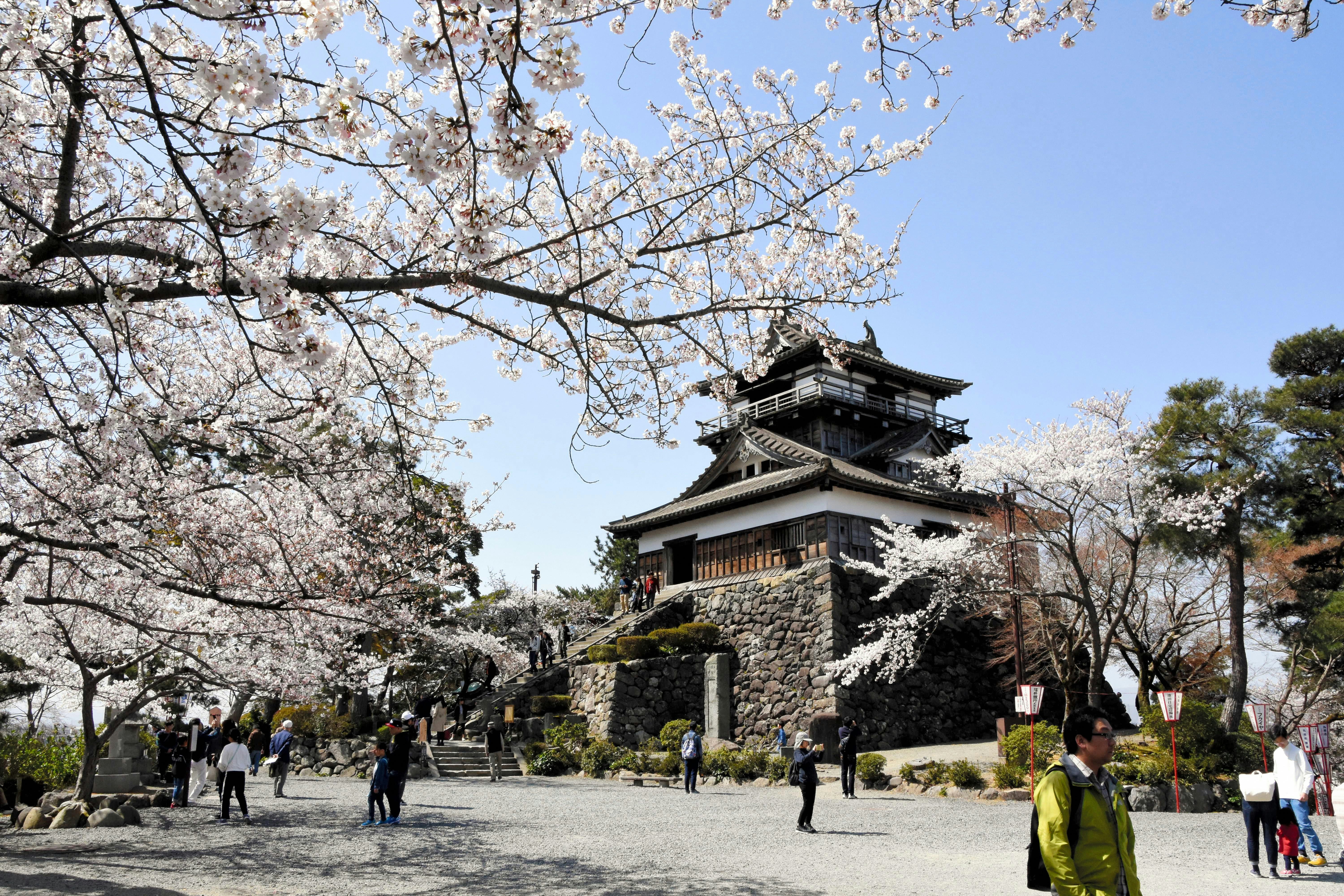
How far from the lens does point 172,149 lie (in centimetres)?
421

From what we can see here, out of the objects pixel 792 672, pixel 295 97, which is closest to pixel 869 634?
pixel 792 672

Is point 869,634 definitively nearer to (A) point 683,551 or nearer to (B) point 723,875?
(A) point 683,551

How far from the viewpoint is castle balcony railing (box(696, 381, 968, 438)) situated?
93.4 feet

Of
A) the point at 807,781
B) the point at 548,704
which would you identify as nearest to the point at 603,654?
the point at 548,704

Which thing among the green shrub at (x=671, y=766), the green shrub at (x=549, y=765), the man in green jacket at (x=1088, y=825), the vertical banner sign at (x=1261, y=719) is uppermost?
the man in green jacket at (x=1088, y=825)

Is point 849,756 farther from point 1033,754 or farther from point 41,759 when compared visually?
point 41,759

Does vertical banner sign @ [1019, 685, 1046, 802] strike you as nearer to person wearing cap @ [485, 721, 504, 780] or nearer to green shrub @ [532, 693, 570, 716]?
person wearing cap @ [485, 721, 504, 780]

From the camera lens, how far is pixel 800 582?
79.3 feet

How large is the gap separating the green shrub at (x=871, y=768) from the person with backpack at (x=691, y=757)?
3203 millimetres

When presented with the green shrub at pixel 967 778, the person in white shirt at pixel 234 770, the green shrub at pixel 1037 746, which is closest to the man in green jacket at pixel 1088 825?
the person in white shirt at pixel 234 770

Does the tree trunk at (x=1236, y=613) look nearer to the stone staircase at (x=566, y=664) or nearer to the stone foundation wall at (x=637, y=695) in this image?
Result: the stone foundation wall at (x=637, y=695)

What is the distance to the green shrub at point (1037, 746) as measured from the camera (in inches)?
641

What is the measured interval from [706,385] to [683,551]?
20768 mm

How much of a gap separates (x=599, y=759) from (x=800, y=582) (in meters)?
7.23
